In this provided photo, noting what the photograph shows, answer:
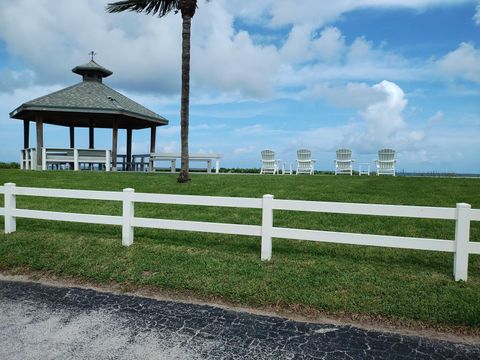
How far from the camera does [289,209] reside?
20.0ft

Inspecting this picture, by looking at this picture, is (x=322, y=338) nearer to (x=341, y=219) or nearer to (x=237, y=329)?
(x=237, y=329)

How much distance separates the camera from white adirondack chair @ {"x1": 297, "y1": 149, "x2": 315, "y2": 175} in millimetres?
20438

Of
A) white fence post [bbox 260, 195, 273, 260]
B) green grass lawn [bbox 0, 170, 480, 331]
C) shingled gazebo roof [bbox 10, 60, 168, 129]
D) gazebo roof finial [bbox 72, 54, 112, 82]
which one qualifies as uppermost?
gazebo roof finial [bbox 72, 54, 112, 82]

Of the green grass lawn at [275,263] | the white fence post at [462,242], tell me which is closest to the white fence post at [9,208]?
the green grass lawn at [275,263]

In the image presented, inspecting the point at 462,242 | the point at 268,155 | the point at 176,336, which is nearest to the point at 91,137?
A: the point at 268,155

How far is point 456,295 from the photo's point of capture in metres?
5.05

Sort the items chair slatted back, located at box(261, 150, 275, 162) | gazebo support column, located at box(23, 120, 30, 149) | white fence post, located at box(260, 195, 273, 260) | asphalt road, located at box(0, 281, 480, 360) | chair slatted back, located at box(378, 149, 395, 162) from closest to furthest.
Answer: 1. asphalt road, located at box(0, 281, 480, 360)
2. white fence post, located at box(260, 195, 273, 260)
3. chair slatted back, located at box(378, 149, 395, 162)
4. chair slatted back, located at box(261, 150, 275, 162)
5. gazebo support column, located at box(23, 120, 30, 149)

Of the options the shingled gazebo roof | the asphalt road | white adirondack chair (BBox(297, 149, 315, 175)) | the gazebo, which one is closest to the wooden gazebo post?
the gazebo

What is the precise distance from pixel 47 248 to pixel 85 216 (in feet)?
2.70

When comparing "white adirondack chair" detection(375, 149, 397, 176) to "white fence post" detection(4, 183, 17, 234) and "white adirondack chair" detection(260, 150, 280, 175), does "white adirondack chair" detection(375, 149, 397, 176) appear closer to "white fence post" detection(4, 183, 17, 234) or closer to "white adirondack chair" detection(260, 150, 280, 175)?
"white adirondack chair" detection(260, 150, 280, 175)

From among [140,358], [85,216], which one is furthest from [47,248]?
[140,358]

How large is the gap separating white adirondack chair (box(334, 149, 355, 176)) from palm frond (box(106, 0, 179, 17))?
32.7 feet

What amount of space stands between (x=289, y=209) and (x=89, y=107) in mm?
17708

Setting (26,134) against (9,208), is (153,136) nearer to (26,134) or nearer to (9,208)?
(26,134)
